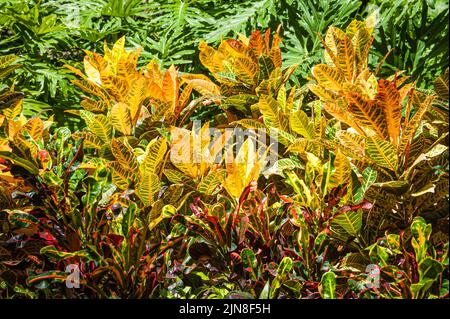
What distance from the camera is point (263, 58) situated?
1.75 meters

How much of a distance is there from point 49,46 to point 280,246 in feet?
6.72

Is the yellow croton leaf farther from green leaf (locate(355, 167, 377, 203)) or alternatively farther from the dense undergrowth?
green leaf (locate(355, 167, 377, 203))

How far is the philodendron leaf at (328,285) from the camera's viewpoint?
1285 millimetres

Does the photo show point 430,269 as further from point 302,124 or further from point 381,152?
point 302,124

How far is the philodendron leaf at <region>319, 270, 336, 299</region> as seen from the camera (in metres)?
1.29

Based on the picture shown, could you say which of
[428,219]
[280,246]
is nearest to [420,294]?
[428,219]

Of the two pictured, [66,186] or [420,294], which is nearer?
[420,294]

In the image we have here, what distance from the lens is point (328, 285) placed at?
129 cm

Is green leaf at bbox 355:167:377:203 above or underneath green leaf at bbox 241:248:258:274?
above

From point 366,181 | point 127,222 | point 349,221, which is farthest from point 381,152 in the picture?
point 127,222

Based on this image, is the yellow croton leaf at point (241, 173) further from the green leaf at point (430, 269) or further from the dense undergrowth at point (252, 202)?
the green leaf at point (430, 269)

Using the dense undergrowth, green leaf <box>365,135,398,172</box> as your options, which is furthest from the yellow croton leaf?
green leaf <box>365,135,398,172</box>

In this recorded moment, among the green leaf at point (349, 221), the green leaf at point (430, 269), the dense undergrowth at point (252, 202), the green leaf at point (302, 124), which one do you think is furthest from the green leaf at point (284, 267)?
the green leaf at point (302, 124)
